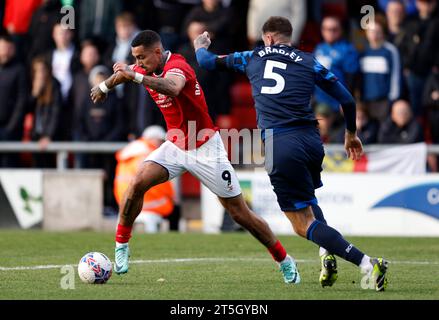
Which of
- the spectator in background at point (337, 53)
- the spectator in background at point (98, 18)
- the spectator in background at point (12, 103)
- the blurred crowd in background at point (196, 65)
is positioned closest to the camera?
the spectator in background at point (337, 53)

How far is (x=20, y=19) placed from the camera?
21312 mm

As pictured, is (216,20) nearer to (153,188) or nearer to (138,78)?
(153,188)

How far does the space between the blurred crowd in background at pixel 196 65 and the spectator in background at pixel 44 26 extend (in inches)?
0.9

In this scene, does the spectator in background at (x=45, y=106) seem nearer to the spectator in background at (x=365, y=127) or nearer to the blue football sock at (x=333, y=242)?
the spectator in background at (x=365, y=127)

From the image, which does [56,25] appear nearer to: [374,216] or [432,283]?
[374,216]

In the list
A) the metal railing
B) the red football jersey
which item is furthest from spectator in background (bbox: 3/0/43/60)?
the red football jersey

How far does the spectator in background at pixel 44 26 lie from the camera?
20516mm

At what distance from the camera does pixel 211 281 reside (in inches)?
413

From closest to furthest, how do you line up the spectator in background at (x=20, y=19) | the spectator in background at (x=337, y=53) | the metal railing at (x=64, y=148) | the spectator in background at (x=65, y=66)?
the spectator in background at (x=337, y=53)
the metal railing at (x=64, y=148)
the spectator in background at (x=65, y=66)
the spectator in background at (x=20, y=19)

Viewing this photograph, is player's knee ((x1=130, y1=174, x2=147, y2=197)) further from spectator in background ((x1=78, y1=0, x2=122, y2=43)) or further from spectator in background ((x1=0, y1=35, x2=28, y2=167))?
spectator in background ((x1=78, y1=0, x2=122, y2=43))

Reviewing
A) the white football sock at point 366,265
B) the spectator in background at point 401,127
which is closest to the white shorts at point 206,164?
the white football sock at point 366,265

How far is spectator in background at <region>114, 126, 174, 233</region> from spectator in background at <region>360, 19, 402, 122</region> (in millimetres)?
3568

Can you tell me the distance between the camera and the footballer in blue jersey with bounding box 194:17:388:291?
32.4 ft
